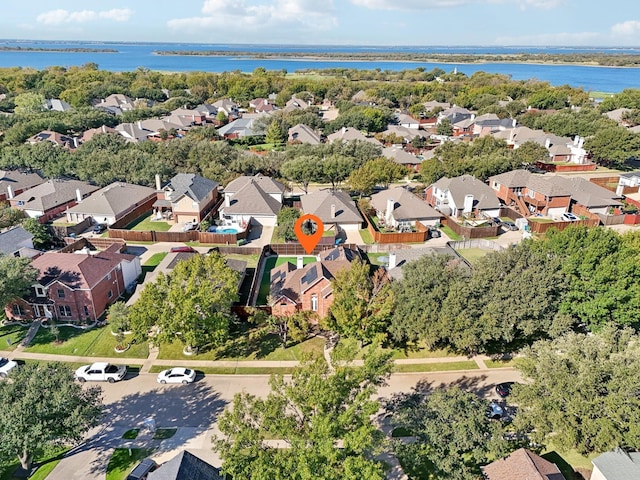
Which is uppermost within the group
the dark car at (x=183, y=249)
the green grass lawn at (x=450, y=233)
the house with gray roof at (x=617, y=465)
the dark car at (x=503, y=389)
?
the house with gray roof at (x=617, y=465)

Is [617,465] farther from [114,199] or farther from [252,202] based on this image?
[114,199]

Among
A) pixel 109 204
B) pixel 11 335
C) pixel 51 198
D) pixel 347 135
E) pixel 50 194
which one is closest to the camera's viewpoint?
pixel 11 335

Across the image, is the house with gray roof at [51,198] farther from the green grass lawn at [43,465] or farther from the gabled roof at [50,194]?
the green grass lawn at [43,465]

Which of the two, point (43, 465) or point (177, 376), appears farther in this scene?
point (177, 376)

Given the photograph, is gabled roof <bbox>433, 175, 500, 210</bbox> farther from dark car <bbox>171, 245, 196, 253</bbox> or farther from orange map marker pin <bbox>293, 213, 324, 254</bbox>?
dark car <bbox>171, 245, 196, 253</bbox>

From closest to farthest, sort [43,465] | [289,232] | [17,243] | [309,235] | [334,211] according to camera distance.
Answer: [43,465], [17,243], [289,232], [309,235], [334,211]

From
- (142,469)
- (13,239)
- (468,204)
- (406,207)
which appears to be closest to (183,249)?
(13,239)

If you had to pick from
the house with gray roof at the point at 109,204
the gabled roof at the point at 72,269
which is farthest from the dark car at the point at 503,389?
the house with gray roof at the point at 109,204
